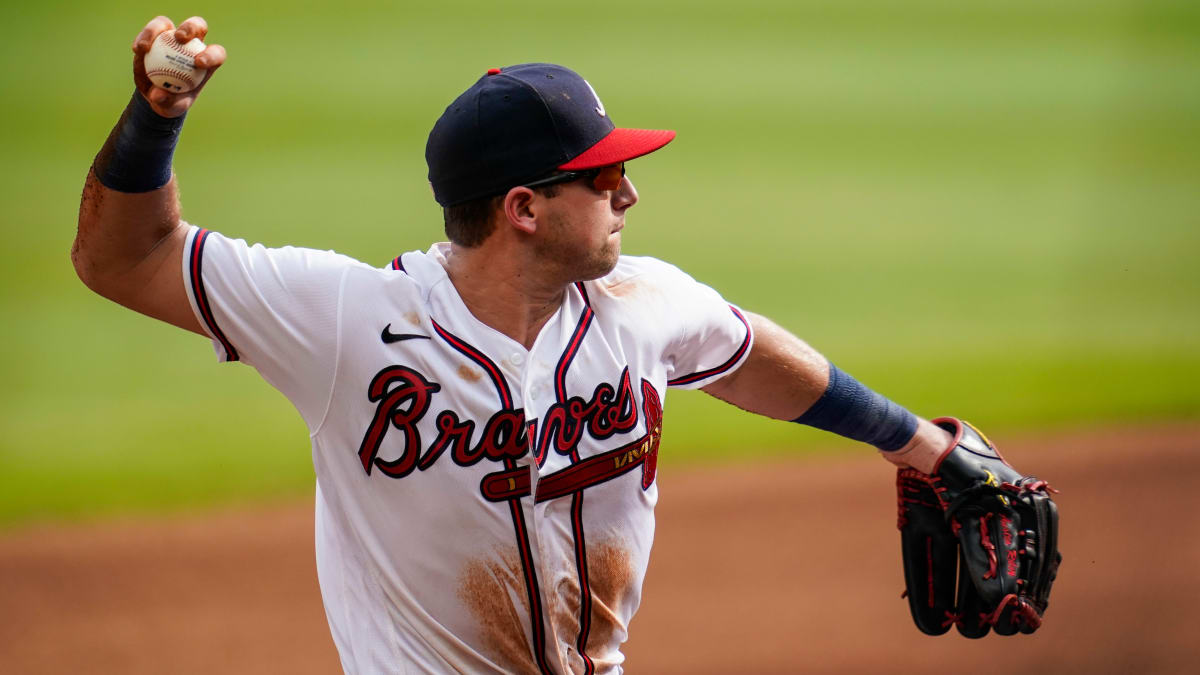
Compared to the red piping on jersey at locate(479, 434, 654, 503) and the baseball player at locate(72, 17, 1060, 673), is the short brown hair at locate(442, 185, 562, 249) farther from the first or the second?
the red piping on jersey at locate(479, 434, 654, 503)

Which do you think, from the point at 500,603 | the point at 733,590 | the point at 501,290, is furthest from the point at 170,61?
the point at 733,590

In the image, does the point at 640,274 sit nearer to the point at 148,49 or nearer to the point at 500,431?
the point at 500,431

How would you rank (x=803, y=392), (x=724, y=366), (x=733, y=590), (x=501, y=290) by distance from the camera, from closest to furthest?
(x=501, y=290), (x=724, y=366), (x=803, y=392), (x=733, y=590)

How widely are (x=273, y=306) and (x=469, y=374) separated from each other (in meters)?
0.33

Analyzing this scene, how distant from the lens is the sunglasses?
1911mm

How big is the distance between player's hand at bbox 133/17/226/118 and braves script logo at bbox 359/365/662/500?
20.0 inches

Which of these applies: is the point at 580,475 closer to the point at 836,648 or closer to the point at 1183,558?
the point at 836,648

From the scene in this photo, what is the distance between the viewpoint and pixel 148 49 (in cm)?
161

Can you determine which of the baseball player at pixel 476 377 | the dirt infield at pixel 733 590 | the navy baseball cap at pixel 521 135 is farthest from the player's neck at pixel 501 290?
the dirt infield at pixel 733 590

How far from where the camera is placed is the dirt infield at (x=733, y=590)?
3998mm

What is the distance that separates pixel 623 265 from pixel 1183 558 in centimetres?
376

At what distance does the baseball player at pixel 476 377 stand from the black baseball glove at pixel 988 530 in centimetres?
83

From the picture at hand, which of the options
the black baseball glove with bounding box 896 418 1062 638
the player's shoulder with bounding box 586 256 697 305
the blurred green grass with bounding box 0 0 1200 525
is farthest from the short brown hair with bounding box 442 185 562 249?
the blurred green grass with bounding box 0 0 1200 525

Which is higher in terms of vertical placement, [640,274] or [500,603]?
[640,274]
